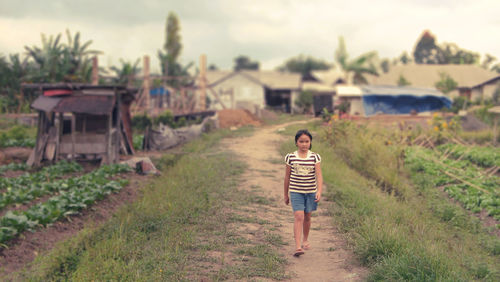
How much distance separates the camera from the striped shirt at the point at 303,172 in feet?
19.7

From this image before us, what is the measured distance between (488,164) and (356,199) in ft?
37.7

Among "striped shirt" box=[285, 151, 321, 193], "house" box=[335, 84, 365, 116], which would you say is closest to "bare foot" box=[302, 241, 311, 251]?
"striped shirt" box=[285, 151, 321, 193]

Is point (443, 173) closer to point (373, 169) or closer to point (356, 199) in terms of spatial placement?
point (373, 169)

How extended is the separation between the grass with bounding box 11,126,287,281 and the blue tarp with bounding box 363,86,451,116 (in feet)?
81.6

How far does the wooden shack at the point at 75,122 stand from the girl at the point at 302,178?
38.5ft

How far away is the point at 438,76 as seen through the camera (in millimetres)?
51656

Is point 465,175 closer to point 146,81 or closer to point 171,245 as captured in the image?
point 171,245

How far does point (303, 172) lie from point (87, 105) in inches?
487

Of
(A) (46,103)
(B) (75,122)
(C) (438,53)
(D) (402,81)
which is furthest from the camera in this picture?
(C) (438,53)

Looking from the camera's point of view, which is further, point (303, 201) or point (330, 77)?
point (330, 77)

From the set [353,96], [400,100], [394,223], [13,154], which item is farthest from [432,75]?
[394,223]

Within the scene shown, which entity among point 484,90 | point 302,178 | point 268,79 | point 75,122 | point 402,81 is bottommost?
point 302,178

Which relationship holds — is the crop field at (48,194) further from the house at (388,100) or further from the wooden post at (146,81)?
the house at (388,100)

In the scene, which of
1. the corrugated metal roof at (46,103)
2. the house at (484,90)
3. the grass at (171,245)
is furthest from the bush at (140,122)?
the house at (484,90)
